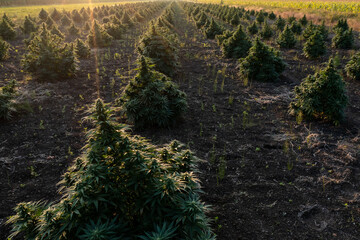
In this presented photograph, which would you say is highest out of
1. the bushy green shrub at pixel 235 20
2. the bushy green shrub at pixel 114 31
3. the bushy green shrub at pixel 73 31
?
the bushy green shrub at pixel 235 20

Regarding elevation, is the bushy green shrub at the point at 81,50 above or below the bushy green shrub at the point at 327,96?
below

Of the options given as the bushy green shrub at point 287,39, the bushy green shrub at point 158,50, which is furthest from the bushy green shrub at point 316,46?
the bushy green shrub at point 158,50

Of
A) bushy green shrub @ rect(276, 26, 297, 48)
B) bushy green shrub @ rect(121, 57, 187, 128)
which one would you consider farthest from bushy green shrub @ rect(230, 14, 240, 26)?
bushy green shrub @ rect(121, 57, 187, 128)

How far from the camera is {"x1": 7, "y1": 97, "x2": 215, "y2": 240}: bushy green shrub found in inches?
95.6

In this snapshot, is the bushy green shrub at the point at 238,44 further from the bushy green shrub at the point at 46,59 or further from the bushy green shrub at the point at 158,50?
the bushy green shrub at the point at 46,59

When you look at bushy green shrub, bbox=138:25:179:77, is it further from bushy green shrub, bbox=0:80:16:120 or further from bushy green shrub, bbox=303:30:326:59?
bushy green shrub, bbox=303:30:326:59

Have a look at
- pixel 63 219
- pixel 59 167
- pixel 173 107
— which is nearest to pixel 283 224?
pixel 63 219

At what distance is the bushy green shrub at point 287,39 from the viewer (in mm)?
15703

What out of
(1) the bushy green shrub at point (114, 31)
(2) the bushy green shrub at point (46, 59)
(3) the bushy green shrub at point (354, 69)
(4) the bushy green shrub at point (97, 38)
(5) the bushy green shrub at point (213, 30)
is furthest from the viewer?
(1) the bushy green shrub at point (114, 31)

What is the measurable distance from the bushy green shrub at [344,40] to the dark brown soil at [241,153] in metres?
6.53

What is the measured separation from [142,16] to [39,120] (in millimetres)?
31628

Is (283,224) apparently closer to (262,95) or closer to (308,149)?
(308,149)

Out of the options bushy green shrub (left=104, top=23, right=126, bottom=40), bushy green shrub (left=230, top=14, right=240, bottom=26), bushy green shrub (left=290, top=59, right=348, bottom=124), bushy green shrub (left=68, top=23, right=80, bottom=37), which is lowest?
bushy green shrub (left=68, top=23, right=80, bottom=37)

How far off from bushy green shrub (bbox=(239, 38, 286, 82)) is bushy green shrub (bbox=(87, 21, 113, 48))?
10470 mm
